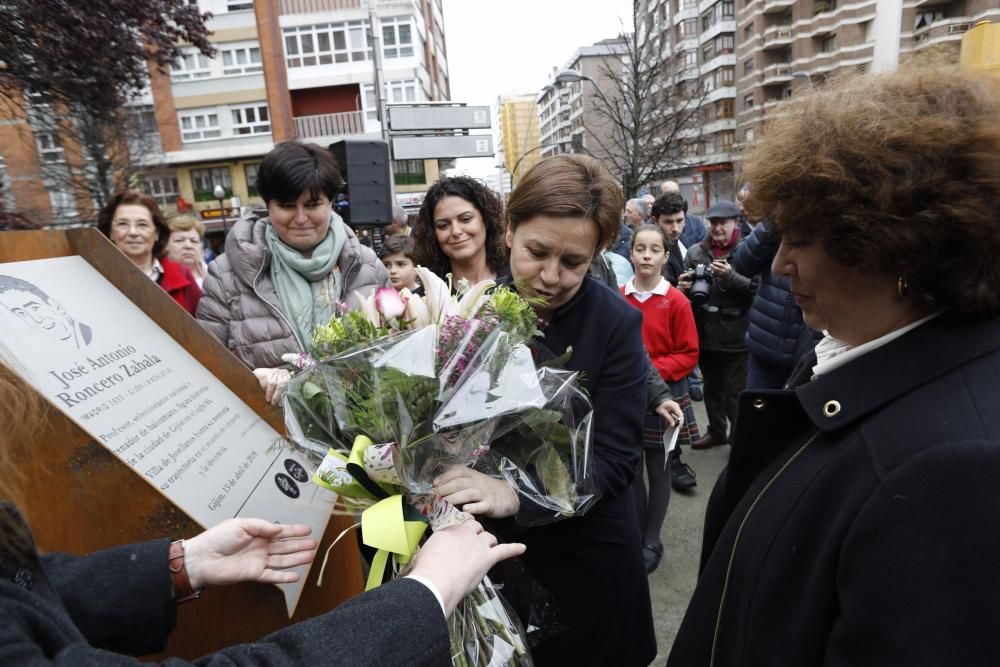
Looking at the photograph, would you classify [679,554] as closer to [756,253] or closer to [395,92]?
[756,253]

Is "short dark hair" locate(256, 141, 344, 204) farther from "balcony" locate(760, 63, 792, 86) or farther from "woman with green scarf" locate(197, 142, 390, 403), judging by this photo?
"balcony" locate(760, 63, 792, 86)

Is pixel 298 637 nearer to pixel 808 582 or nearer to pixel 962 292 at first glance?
pixel 808 582

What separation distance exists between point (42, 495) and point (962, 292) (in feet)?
5.49

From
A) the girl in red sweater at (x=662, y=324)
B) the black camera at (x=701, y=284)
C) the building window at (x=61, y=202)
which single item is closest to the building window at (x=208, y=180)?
the building window at (x=61, y=202)

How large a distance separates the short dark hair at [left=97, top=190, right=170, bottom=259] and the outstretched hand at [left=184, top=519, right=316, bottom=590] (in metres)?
2.93

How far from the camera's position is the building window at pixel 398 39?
2545 centimetres

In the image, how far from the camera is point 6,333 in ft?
3.44

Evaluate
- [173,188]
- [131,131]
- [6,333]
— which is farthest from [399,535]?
[173,188]

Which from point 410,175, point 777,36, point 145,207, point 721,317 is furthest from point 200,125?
point 777,36

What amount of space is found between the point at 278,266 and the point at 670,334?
247cm

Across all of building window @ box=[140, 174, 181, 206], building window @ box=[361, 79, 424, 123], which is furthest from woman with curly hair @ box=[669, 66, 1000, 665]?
building window @ box=[140, 174, 181, 206]

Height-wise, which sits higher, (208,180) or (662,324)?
(208,180)

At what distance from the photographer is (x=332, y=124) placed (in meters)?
24.7

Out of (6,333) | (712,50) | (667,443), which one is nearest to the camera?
(6,333)
